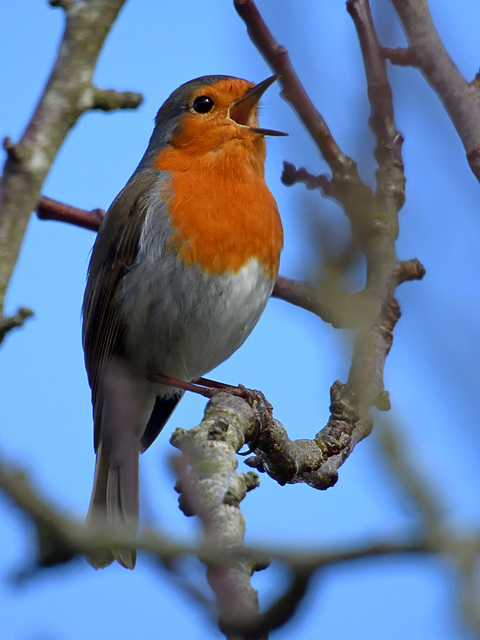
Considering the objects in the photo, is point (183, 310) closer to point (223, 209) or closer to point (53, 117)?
point (223, 209)

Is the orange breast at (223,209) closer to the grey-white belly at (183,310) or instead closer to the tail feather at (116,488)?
the grey-white belly at (183,310)

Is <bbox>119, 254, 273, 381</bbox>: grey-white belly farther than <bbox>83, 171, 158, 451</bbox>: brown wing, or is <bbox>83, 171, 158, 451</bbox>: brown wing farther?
<bbox>83, 171, 158, 451</bbox>: brown wing

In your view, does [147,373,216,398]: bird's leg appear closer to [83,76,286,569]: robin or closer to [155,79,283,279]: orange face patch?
[83,76,286,569]: robin

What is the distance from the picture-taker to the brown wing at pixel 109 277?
14.6 feet

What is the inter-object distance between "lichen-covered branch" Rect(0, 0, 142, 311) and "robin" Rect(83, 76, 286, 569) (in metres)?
2.48

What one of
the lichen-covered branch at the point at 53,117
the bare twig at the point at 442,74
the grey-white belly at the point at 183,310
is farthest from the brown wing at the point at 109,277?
the lichen-covered branch at the point at 53,117

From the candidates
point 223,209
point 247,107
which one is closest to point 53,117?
point 223,209

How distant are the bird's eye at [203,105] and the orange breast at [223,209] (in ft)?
0.92

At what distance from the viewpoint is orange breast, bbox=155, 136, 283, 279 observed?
415 centimetres

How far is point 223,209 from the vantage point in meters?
4.31

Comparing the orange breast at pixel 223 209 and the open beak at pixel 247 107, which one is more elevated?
the open beak at pixel 247 107

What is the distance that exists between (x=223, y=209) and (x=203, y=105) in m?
0.94

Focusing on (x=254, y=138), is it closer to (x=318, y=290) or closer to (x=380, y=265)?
(x=380, y=265)

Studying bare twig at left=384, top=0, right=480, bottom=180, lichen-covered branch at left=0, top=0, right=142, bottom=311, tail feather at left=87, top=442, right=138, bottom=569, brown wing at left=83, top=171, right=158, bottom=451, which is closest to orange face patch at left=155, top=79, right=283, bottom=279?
brown wing at left=83, top=171, right=158, bottom=451
